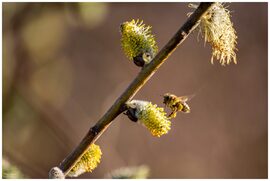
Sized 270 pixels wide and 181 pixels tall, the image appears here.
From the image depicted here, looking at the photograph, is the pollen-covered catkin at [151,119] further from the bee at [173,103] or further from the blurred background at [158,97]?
the blurred background at [158,97]

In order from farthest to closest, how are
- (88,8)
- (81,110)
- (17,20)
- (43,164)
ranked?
(81,110) < (43,164) < (17,20) < (88,8)

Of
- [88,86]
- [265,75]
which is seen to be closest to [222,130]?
[265,75]

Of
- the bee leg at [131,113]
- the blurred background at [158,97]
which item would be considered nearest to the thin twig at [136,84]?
the bee leg at [131,113]

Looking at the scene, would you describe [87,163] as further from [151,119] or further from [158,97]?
[158,97]

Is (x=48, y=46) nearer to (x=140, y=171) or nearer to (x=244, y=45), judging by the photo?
(x=244, y=45)

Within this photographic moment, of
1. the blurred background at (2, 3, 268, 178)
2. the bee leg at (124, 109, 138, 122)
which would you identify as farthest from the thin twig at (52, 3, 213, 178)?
the blurred background at (2, 3, 268, 178)

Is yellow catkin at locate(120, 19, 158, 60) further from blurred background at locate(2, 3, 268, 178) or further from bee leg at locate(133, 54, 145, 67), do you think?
blurred background at locate(2, 3, 268, 178)

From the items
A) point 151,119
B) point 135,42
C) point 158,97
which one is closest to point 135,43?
point 135,42
